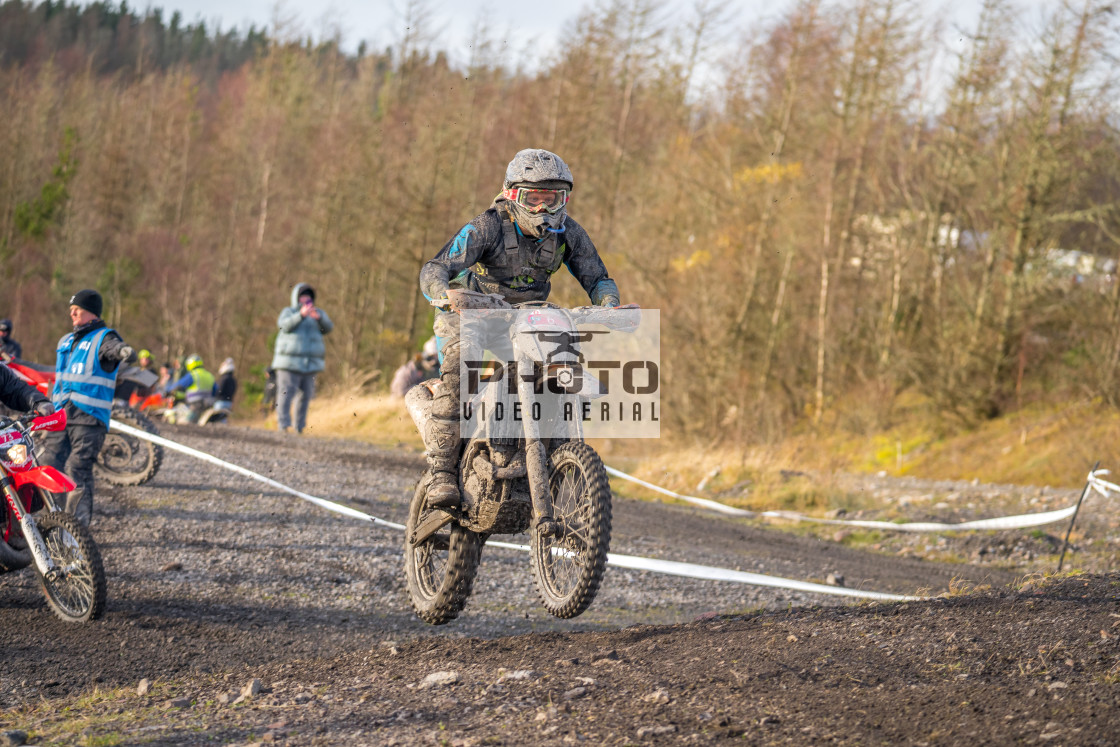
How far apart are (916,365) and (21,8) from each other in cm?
10014

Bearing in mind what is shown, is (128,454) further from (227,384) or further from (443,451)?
(227,384)

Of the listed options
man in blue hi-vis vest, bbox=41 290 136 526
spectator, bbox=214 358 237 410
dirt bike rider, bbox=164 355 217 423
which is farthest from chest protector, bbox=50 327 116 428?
spectator, bbox=214 358 237 410

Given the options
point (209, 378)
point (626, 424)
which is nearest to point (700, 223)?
point (626, 424)

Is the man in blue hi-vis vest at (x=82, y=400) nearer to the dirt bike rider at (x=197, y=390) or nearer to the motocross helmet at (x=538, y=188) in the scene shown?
the motocross helmet at (x=538, y=188)

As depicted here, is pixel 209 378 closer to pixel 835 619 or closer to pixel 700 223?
pixel 700 223

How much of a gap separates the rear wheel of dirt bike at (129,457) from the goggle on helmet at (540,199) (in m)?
7.35

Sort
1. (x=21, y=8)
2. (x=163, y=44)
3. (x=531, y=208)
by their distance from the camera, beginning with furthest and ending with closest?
(x=163, y=44) < (x=21, y=8) < (x=531, y=208)

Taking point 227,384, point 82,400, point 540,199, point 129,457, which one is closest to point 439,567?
point 540,199

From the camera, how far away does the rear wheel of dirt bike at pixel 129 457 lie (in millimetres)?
11203

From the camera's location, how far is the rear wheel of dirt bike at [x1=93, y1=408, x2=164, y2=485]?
11203 mm

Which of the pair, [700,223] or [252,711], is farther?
[700,223]

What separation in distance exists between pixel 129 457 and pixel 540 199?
794 centimetres

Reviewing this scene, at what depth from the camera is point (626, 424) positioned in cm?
2716

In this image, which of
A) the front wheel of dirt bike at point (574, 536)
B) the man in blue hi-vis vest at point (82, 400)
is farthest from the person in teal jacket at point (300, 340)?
the front wheel of dirt bike at point (574, 536)
